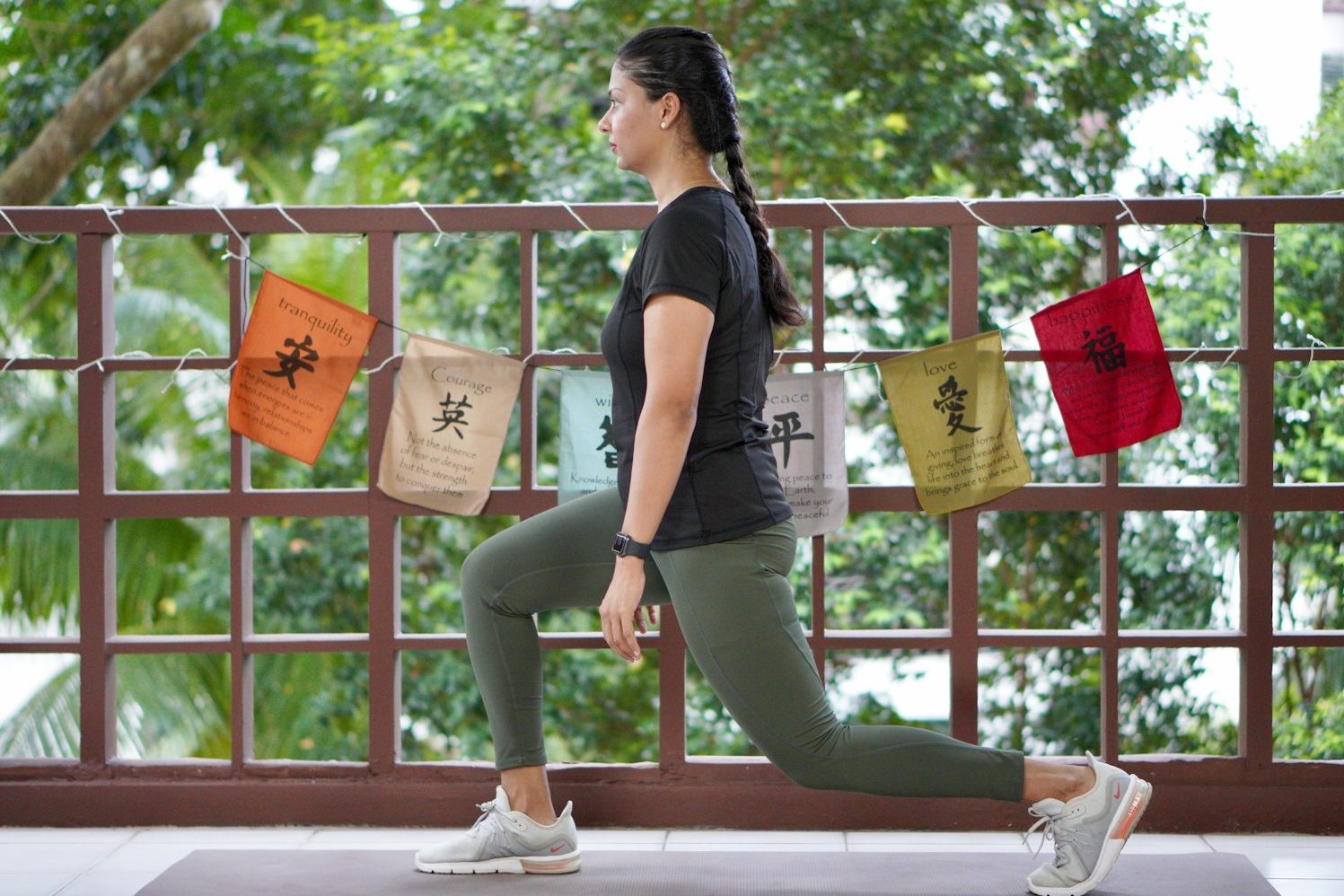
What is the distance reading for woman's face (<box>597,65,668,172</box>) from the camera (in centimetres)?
188

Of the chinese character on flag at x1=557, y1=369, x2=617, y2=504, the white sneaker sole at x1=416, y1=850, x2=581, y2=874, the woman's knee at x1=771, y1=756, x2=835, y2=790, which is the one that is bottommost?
the white sneaker sole at x1=416, y1=850, x2=581, y2=874

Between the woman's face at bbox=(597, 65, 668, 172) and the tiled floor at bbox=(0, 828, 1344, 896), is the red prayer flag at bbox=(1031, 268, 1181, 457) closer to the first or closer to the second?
the tiled floor at bbox=(0, 828, 1344, 896)

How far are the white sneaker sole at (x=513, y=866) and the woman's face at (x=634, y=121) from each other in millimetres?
1145

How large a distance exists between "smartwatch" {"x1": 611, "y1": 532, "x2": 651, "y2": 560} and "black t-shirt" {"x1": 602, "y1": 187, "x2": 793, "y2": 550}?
0.07 metres

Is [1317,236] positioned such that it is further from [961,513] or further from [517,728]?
[517,728]

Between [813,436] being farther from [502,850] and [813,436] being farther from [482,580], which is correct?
[502,850]

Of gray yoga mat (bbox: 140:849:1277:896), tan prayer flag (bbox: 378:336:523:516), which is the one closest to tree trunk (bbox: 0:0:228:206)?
tan prayer flag (bbox: 378:336:523:516)

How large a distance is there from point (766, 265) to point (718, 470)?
1.10 ft

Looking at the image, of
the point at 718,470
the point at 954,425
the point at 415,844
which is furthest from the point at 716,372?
the point at 415,844

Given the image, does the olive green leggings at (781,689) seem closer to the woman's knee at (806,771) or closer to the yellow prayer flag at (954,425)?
the woman's knee at (806,771)

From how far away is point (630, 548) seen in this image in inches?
72.3

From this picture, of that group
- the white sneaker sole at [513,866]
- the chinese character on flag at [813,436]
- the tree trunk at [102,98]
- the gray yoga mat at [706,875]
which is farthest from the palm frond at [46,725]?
the chinese character on flag at [813,436]

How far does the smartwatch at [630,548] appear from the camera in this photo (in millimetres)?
1833

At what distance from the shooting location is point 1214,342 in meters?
4.51
